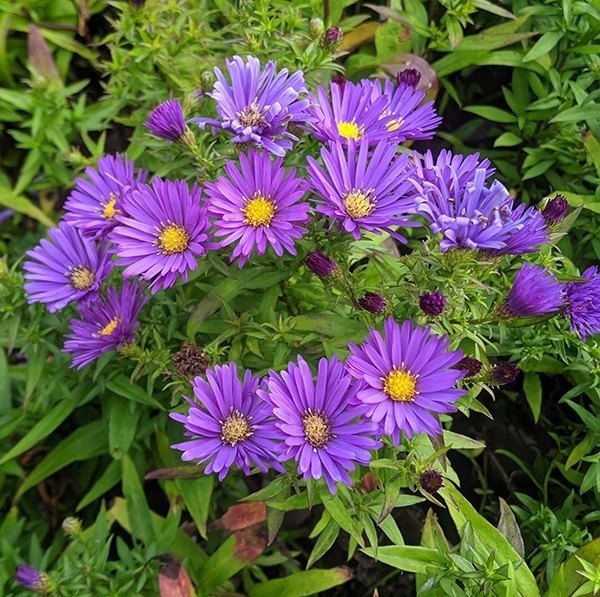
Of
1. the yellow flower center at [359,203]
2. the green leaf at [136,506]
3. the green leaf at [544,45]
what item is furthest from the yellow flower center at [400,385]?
the green leaf at [544,45]

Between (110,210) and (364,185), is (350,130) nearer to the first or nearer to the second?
(364,185)

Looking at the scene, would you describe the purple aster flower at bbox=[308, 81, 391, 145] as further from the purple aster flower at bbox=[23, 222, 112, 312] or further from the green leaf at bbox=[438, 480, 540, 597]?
the green leaf at bbox=[438, 480, 540, 597]

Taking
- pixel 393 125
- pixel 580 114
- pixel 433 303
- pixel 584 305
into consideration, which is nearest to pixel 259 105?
pixel 393 125

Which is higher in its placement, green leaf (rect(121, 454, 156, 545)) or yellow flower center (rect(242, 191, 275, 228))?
yellow flower center (rect(242, 191, 275, 228))

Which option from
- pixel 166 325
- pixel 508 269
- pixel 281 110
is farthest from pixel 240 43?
pixel 508 269

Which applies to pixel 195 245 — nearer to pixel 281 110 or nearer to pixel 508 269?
pixel 281 110

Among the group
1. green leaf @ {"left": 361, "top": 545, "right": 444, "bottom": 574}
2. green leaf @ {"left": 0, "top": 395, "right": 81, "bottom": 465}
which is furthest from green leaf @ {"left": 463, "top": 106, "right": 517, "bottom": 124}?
green leaf @ {"left": 0, "top": 395, "right": 81, "bottom": 465}

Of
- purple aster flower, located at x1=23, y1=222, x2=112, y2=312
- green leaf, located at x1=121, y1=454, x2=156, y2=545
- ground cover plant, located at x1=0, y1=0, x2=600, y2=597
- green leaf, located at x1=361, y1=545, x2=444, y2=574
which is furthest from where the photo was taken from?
green leaf, located at x1=121, y1=454, x2=156, y2=545

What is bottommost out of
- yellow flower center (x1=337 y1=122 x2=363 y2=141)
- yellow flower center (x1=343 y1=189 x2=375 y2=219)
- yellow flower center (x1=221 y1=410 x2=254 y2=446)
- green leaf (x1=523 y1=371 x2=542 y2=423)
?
green leaf (x1=523 y1=371 x2=542 y2=423)
